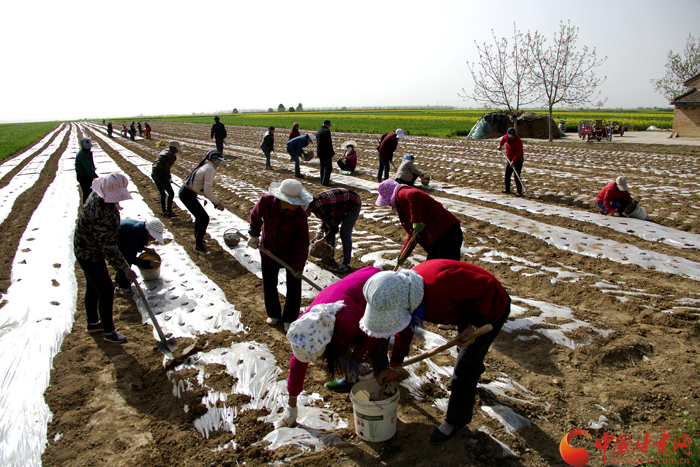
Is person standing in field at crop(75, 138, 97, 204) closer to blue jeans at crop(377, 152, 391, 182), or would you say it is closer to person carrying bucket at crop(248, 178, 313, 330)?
person carrying bucket at crop(248, 178, 313, 330)

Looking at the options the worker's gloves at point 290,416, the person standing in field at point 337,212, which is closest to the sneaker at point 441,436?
the worker's gloves at point 290,416

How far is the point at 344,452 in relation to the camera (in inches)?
106

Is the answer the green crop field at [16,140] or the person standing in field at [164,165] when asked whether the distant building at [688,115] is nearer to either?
the person standing in field at [164,165]

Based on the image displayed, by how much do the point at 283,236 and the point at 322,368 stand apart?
1.33m

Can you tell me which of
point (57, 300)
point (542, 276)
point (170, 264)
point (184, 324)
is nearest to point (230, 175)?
point (170, 264)

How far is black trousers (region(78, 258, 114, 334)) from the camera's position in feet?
12.5

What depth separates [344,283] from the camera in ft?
8.77

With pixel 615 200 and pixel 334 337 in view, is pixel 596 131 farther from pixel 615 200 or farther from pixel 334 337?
pixel 334 337

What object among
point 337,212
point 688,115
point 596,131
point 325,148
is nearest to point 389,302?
point 337,212

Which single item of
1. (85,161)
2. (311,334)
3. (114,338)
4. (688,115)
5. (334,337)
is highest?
(688,115)

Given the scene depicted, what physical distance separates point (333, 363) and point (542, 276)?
140 inches

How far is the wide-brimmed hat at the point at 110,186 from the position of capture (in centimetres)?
356

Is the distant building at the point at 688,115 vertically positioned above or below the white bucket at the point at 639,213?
above

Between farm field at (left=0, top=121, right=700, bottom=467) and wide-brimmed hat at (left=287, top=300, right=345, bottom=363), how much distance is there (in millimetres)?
854
